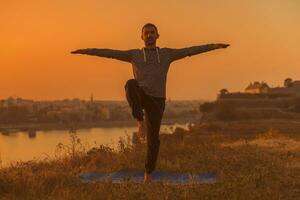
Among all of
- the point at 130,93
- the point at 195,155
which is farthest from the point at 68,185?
the point at 195,155

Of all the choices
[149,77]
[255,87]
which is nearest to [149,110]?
[149,77]

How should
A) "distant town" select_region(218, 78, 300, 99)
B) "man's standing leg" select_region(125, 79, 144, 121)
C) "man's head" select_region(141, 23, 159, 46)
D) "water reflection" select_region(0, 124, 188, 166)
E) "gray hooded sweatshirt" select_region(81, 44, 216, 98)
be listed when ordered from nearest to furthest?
"man's standing leg" select_region(125, 79, 144, 121) → "gray hooded sweatshirt" select_region(81, 44, 216, 98) → "man's head" select_region(141, 23, 159, 46) → "water reflection" select_region(0, 124, 188, 166) → "distant town" select_region(218, 78, 300, 99)

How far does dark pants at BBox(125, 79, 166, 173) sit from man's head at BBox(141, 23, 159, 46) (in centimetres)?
67

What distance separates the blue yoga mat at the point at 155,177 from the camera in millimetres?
7711

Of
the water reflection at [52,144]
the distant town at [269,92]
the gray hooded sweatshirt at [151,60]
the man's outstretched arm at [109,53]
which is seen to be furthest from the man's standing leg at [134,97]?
the distant town at [269,92]

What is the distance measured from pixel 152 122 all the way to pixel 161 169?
165 centimetres

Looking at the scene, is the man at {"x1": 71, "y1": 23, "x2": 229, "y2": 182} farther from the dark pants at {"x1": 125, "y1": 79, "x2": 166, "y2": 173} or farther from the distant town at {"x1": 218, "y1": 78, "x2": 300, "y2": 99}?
the distant town at {"x1": 218, "y1": 78, "x2": 300, "y2": 99}

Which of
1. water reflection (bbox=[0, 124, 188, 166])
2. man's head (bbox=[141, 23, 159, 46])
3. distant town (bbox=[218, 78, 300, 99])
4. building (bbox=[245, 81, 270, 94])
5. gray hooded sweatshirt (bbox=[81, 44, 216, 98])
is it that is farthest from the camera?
building (bbox=[245, 81, 270, 94])

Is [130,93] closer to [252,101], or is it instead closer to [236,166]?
[236,166]

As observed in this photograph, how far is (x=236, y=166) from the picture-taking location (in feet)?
29.9

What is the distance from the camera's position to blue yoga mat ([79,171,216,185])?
771cm

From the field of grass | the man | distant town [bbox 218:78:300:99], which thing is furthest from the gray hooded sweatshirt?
Answer: distant town [bbox 218:78:300:99]

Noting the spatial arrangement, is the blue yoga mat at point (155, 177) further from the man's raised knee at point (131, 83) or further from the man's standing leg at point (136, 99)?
Result: the man's raised knee at point (131, 83)

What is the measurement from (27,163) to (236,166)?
13.8ft
